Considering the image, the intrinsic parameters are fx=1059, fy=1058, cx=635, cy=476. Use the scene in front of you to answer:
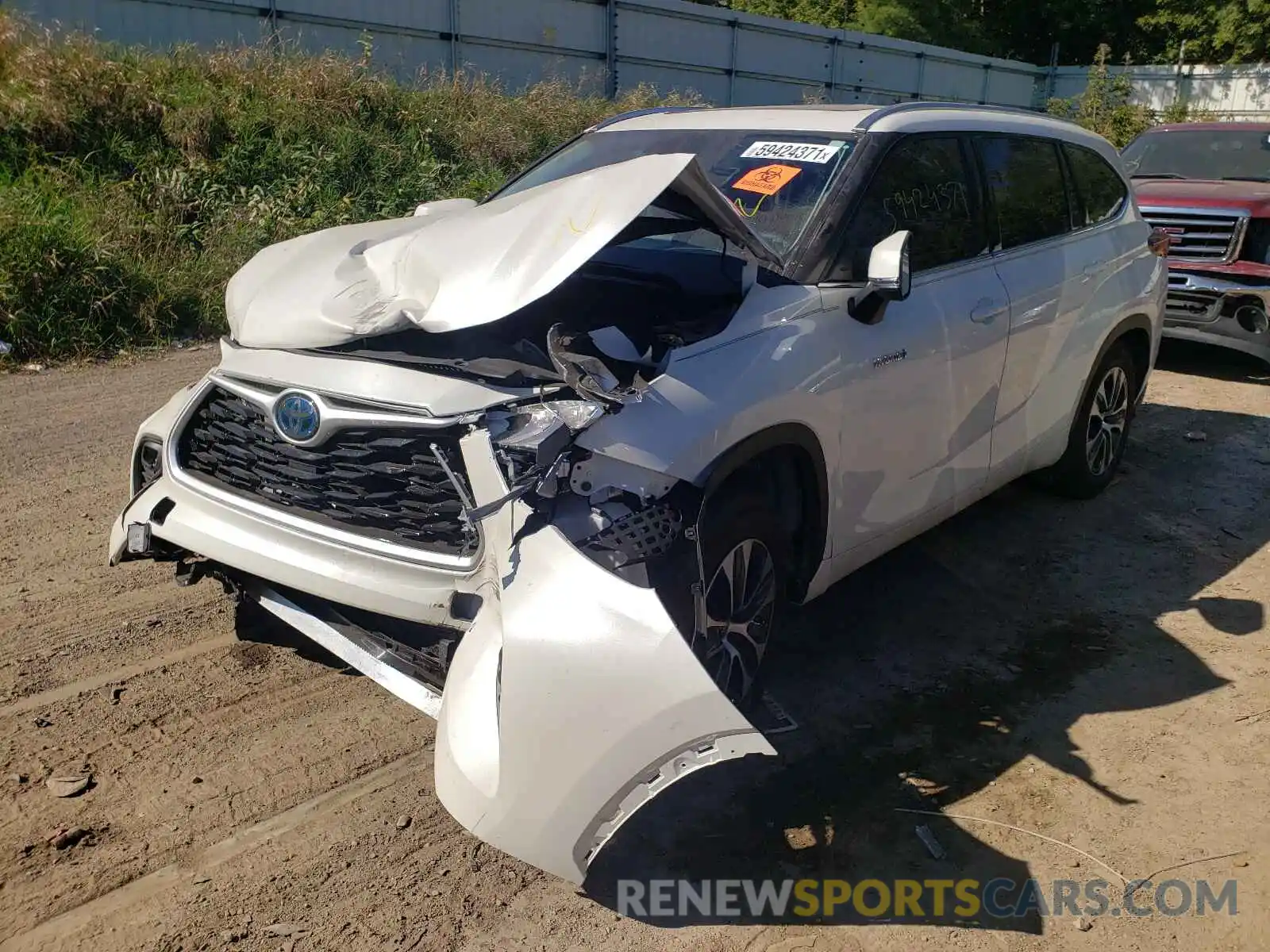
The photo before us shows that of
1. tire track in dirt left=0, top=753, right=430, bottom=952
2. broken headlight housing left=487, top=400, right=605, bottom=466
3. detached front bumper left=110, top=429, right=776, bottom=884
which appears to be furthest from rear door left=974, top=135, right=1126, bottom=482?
tire track in dirt left=0, top=753, right=430, bottom=952

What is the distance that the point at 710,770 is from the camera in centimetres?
342

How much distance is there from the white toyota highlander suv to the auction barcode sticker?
0.01m

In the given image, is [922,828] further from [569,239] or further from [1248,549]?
[1248,549]

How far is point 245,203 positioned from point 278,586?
26.3ft

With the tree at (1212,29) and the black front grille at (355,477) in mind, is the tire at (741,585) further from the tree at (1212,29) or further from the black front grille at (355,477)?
the tree at (1212,29)

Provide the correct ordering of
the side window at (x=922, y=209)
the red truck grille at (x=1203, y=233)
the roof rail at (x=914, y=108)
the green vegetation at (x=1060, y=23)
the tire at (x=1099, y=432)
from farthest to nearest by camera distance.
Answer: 1. the green vegetation at (x=1060, y=23)
2. the red truck grille at (x=1203, y=233)
3. the tire at (x=1099, y=432)
4. the roof rail at (x=914, y=108)
5. the side window at (x=922, y=209)

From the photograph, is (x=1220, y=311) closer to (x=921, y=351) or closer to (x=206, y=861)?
(x=921, y=351)

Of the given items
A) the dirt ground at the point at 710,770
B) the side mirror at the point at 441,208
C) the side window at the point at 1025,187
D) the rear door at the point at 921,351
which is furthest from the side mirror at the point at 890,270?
the side mirror at the point at 441,208

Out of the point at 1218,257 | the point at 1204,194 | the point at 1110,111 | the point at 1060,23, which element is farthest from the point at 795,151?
the point at 1060,23

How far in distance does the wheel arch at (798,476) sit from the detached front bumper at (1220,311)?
20.8ft

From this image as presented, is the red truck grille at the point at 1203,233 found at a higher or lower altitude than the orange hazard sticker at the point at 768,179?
lower

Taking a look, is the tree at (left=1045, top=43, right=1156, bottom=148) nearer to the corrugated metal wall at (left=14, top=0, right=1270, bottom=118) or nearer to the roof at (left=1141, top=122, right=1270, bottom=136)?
the corrugated metal wall at (left=14, top=0, right=1270, bottom=118)

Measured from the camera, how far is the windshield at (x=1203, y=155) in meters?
9.77

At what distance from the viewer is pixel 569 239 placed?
2951 mm
